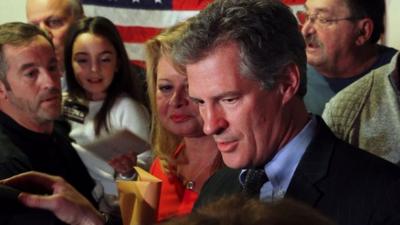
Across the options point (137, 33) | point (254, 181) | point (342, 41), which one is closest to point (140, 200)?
point (254, 181)

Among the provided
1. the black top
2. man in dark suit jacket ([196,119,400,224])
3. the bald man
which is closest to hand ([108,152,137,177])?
the black top

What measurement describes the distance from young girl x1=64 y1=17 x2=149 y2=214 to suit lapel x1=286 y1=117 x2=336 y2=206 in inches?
61.3

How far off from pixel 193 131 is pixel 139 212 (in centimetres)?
38

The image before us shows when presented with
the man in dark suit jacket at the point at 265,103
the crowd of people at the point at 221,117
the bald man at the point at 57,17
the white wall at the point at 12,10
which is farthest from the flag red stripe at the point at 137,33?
the man in dark suit jacket at the point at 265,103

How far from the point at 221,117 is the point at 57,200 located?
0.43 m

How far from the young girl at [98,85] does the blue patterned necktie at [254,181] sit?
57.0 inches

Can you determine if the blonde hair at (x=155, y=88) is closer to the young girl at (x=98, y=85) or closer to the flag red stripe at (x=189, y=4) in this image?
the young girl at (x=98, y=85)

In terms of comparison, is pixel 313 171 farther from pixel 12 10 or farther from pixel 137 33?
pixel 12 10

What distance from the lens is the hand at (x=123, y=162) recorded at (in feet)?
6.66

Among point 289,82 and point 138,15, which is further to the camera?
point 138,15

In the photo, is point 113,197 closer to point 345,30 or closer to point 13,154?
point 13,154

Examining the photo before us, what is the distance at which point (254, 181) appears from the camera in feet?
4.25

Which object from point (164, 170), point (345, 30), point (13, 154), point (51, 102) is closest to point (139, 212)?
point (164, 170)

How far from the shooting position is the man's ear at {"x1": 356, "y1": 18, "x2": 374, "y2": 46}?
7.80 feet
